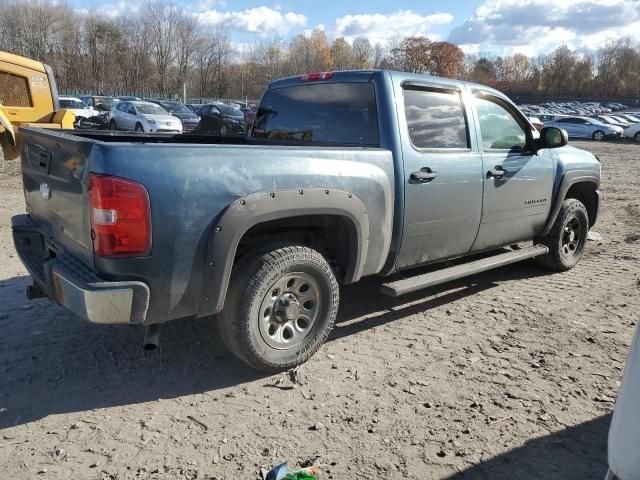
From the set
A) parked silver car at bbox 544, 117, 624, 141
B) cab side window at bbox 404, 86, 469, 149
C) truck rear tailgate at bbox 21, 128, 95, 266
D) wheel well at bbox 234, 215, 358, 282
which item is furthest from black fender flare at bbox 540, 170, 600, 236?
parked silver car at bbox 544, 117, 624, 141

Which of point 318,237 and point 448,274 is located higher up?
point 318,237

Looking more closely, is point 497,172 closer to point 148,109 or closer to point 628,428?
point 628,428

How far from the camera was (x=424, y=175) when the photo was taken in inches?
159

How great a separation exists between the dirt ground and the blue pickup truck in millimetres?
425

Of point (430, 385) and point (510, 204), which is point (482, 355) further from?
point (510, 204)

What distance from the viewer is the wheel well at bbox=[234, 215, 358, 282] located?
3490mm

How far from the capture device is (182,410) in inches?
125

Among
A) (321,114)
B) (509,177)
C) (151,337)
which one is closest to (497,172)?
(509,177)

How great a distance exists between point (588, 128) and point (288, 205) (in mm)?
35102

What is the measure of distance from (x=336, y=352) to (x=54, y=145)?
7.62 feet

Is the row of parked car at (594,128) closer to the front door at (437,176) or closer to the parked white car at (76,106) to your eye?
the parked white car at (76,106)

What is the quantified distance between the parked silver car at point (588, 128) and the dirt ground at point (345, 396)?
3173cm

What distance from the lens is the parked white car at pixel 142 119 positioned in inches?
879

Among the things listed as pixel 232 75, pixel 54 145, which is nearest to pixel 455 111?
pixel 54 145
